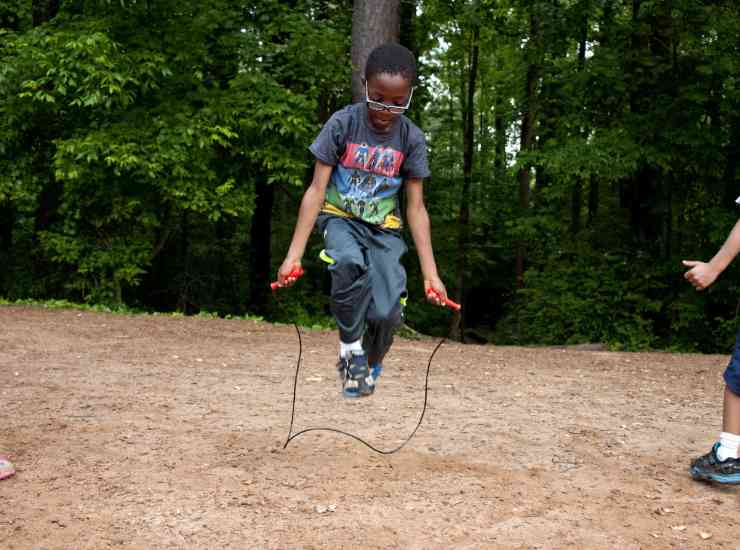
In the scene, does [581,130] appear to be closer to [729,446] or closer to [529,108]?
[529,108]

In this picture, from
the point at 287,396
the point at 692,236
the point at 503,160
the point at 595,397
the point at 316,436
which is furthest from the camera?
the point at 503,160

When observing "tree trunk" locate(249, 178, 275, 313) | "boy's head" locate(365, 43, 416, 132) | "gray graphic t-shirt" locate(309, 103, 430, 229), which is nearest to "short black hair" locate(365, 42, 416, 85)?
"boy's head" locate(365, 43, 416, 132)

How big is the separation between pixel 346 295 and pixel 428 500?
3.88 feet

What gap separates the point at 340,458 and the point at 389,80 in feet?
7.51

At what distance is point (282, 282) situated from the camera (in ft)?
14.8

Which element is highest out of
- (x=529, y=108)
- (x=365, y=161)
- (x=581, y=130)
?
(x=529, y=108)

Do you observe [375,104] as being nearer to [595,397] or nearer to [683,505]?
[683,505]

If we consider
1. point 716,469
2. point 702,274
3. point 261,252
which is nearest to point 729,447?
point 716,469

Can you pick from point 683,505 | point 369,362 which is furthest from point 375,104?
point 683,505

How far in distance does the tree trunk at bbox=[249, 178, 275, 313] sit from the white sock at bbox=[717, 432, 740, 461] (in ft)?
46.2

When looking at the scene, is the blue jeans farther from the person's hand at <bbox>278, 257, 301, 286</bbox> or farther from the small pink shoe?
the small pink shoe

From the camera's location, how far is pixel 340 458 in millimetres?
5105

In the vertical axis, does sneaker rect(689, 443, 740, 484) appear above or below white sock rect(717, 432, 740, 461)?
below

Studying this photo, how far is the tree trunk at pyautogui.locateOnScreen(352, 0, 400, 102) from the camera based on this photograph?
1078 cm
